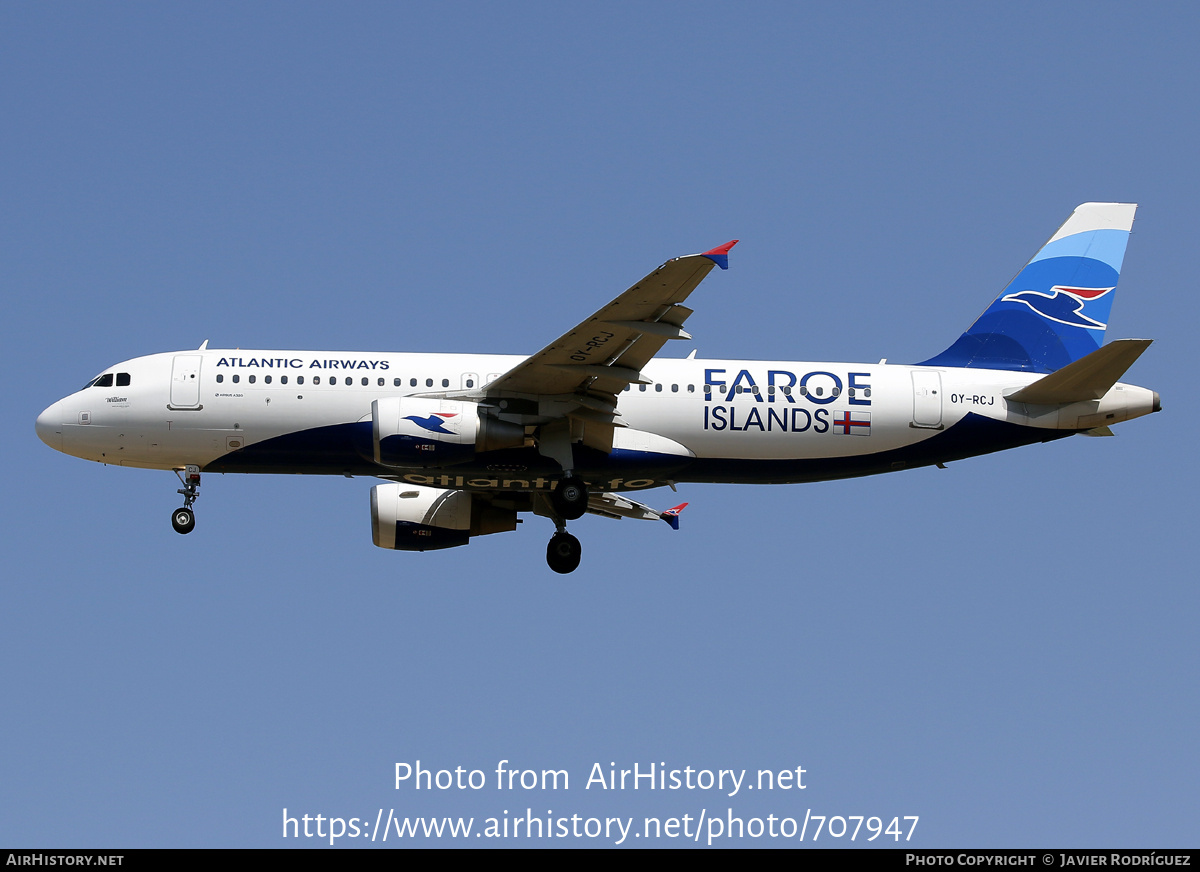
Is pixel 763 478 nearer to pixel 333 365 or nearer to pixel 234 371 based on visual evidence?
pixel 333 365

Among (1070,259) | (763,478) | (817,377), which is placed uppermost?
(1070,259)

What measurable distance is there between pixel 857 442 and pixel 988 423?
3.20 m

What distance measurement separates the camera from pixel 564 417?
3158 centimetres

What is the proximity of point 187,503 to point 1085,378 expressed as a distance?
21.1 meters

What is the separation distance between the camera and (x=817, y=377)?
33.2 meters

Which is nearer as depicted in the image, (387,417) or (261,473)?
(387,417)

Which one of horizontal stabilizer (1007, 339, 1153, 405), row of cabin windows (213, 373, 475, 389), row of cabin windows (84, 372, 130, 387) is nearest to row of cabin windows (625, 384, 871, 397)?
horizontal stabilizer (1007, 339, 1153, 405)

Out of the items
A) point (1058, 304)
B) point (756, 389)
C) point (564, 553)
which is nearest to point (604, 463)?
point (564, 553)

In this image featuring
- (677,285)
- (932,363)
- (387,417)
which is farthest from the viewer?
(932,363)

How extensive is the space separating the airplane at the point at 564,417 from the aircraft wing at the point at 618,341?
3.7 inches

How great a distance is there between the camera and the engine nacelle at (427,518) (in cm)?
3619

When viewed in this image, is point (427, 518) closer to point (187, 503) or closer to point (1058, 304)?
point (187, 503)

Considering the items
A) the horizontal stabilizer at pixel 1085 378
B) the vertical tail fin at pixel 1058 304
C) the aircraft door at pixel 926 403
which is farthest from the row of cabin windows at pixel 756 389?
the horizontal stabilizer at pixel 1085 378

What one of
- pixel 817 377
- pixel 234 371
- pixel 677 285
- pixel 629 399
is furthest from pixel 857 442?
pixel 234 371
